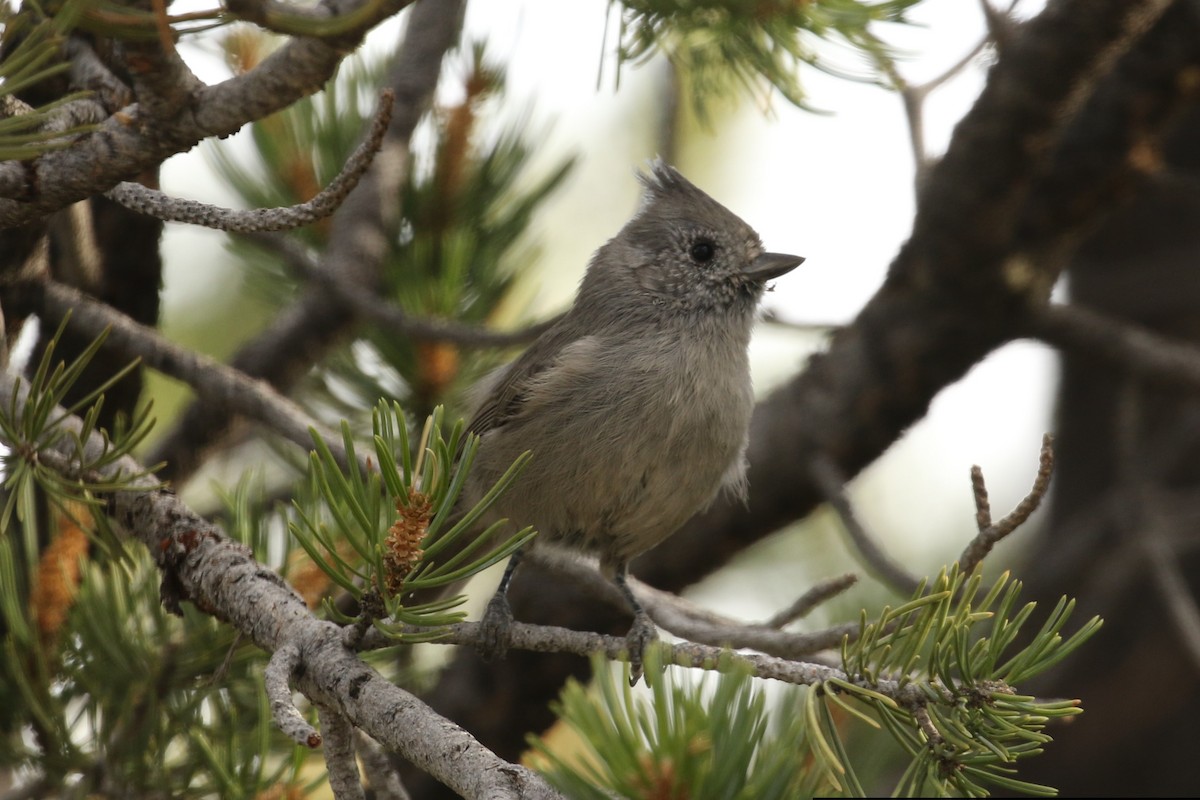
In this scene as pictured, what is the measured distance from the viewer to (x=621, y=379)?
2.76 m

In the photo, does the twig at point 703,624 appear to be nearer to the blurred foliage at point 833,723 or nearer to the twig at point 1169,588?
the blurred foliage at point 833,723

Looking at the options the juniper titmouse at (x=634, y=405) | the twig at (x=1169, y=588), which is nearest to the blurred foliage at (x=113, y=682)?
the juniper titmouse at (x=634, y=405)

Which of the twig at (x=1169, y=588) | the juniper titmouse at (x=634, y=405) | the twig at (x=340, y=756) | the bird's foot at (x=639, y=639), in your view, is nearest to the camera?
the twig at (x=340, y=756)

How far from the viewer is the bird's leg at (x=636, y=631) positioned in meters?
2.34

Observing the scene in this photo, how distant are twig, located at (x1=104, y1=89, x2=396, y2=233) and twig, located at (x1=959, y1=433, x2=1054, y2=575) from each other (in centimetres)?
99

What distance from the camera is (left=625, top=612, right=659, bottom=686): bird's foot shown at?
2332 millimetres

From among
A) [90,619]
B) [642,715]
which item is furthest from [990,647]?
[90,619]

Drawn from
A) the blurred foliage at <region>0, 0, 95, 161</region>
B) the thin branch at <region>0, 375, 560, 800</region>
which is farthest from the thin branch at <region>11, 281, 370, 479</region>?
Result: the blurred foliage at <region>0, 0, 95, 161</region>

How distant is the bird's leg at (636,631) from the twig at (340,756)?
2.00 feet

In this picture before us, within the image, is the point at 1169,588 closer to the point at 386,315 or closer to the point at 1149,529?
the point at 1149,529

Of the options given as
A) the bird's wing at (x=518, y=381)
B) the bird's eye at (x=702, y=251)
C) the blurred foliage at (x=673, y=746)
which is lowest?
the blurred foliage at (x=673, y=746)

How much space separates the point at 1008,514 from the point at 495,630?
925mm

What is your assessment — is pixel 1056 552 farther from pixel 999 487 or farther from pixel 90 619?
pixel 90 619

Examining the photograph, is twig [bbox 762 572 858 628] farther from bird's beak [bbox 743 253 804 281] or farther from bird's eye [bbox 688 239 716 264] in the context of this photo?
bird's eye [bbox 688 239 716 264]
